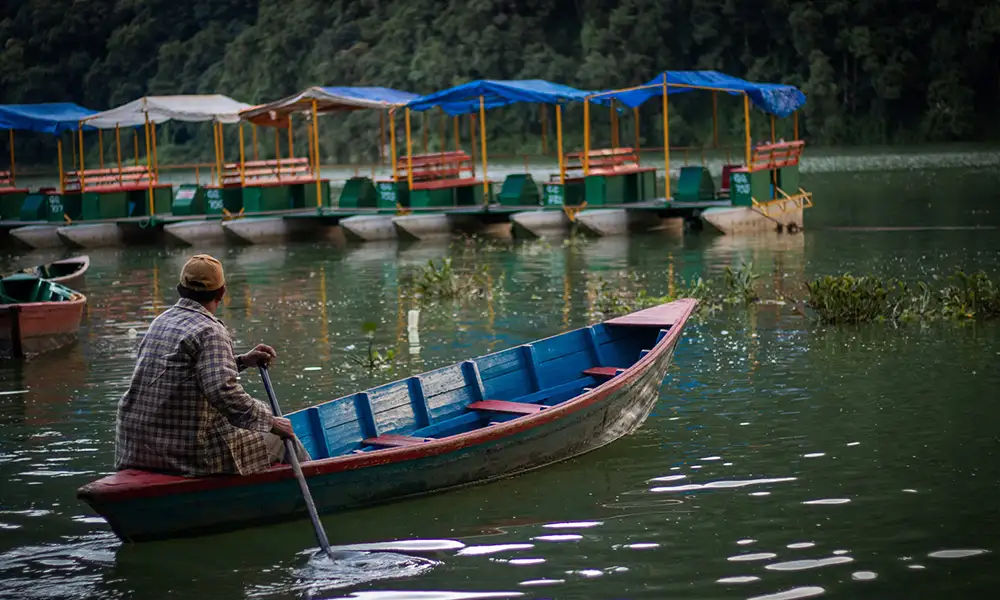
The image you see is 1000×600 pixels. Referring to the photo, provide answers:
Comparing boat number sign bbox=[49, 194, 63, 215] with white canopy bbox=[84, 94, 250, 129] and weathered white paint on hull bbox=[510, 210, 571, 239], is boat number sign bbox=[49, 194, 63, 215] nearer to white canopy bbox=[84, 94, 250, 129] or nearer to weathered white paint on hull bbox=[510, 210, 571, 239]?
white canopy bbox=[84, 94, 250, 129]

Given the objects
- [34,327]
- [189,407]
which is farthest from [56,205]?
[189,407]

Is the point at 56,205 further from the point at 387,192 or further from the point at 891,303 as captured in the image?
the point at 891,303

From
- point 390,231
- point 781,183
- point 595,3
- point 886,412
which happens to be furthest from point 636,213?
point 595,3

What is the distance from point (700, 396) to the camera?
11430mm

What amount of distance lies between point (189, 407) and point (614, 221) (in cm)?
1981

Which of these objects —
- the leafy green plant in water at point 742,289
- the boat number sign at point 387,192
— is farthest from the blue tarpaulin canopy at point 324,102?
the leafy green plant in water at point 742,289

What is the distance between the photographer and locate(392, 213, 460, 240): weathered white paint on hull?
27.6 metres

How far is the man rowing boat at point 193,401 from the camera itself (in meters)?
7.25

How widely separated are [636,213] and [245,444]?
2007cm

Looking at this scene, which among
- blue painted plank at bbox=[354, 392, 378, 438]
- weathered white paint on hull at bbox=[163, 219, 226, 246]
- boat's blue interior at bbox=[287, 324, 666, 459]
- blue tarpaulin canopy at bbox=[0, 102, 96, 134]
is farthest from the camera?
blue tarpaulin canopy at bbox=[0, 102, 96, 134]

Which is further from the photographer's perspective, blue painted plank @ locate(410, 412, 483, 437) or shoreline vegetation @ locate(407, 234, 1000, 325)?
shoreline vegetation @ locate(407, 234, 1000, 325)

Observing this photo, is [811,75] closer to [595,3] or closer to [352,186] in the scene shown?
[595,3]

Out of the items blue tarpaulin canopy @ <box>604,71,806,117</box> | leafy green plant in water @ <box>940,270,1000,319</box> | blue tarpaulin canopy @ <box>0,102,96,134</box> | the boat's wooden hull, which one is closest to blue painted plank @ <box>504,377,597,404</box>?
leafy green plant in water @ <box>940,270,1000,319</box>

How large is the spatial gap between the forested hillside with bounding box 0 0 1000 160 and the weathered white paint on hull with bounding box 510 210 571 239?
34151mm
